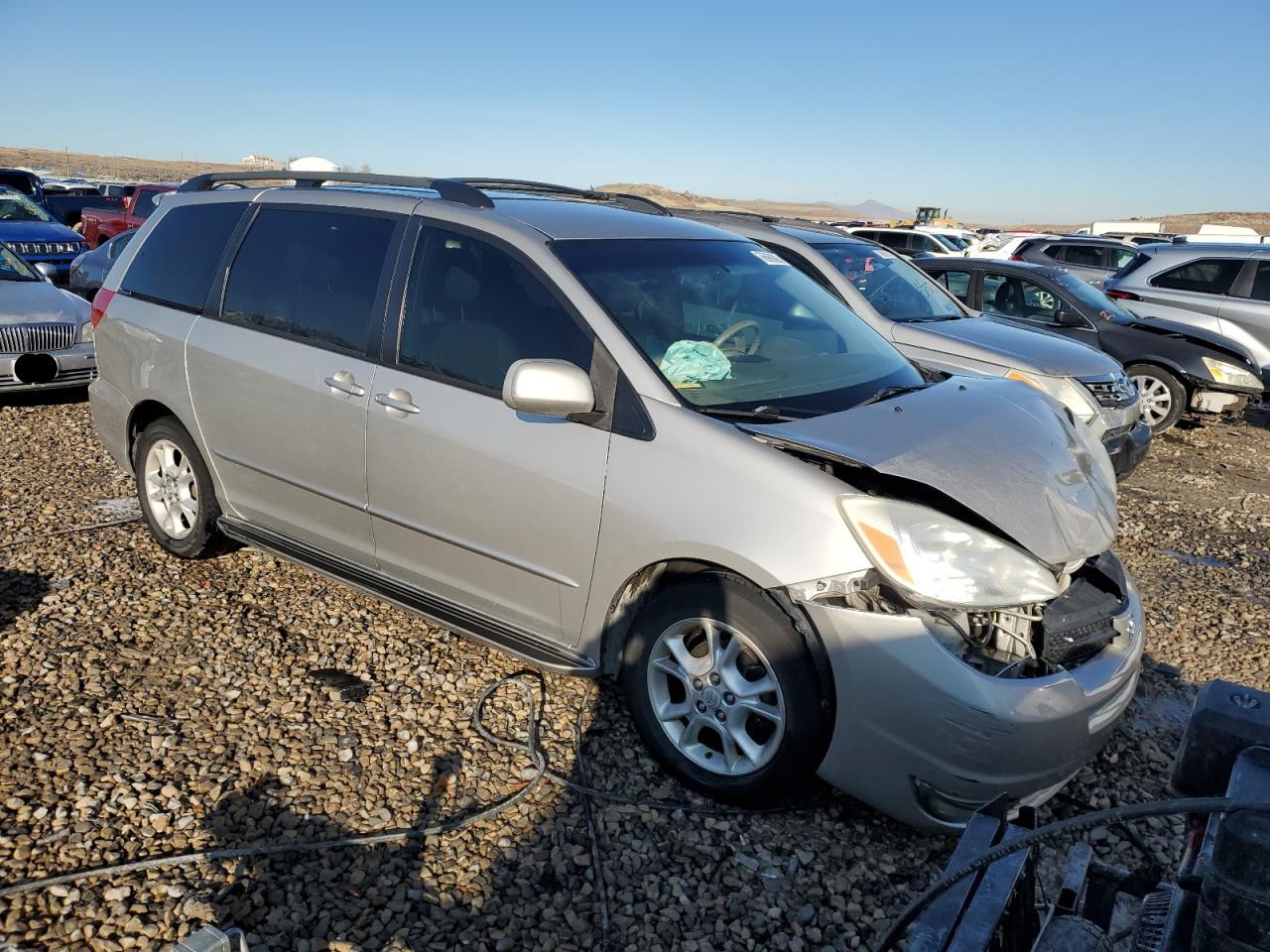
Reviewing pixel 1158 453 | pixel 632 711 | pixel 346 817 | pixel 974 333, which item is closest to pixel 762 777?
pixel 632 711

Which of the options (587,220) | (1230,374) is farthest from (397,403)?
(1230,374)

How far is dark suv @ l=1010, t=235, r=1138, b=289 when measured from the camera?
16.4 metres

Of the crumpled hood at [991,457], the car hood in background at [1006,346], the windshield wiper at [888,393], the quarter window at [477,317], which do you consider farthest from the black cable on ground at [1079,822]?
the car hood in background at [1006,346]

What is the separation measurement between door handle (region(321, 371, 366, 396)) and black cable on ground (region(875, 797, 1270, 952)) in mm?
2879

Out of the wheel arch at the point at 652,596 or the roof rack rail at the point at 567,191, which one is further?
the roof rack rail at the point at 567,191

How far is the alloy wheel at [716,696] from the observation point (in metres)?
3.00

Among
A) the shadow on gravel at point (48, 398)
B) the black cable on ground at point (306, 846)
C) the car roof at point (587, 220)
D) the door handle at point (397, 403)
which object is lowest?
the shadow on gravel at point (48, 398)

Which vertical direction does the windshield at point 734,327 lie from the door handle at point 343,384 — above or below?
above

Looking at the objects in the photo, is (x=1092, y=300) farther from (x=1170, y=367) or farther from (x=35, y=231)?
(x=35, y=231)

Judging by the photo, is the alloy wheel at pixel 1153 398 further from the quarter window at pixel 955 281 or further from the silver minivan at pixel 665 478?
the silver minivan at pixel 665 478

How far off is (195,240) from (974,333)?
17.4 ft

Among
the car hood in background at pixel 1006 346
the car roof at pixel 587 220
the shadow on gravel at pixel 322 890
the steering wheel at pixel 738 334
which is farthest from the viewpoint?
the car hood in background at pixel 1006 346

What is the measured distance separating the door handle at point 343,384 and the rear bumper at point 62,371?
17.4 ft

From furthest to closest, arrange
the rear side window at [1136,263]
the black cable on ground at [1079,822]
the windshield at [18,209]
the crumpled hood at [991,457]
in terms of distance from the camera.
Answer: the windshield at [18,209] < the rear side window at [1136,263] < the crumpled hood at [991,457] < the black cable on ground at [1079,822]
